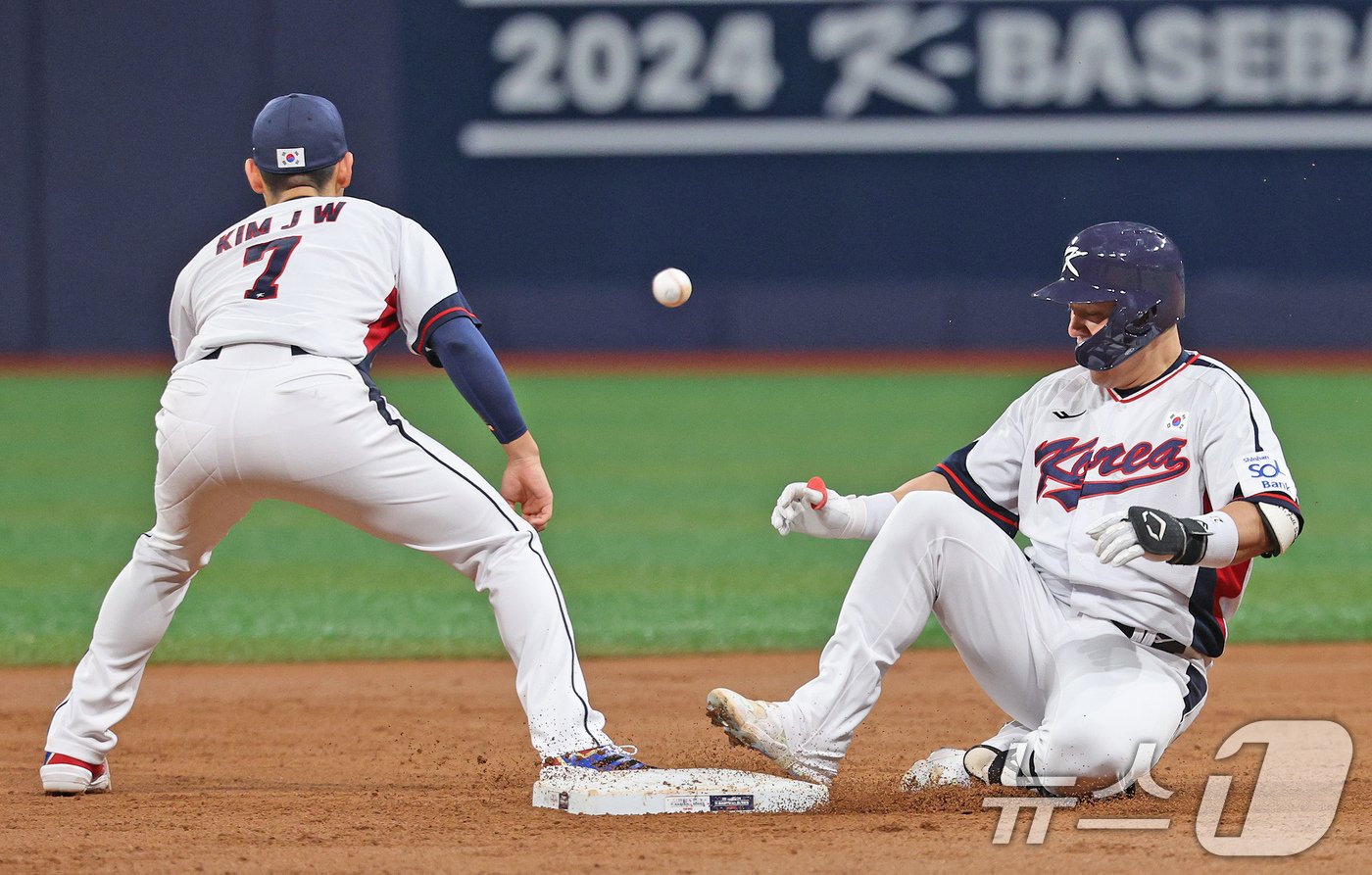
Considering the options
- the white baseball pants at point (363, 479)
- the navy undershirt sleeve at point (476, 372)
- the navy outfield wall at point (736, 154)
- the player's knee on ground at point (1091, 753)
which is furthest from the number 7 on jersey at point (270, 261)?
the navy outfield wall at point (736, 154)

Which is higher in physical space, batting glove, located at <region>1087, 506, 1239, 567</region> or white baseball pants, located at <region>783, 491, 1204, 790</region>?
batting glove, located at <region>1087, 506, 1239, 567</region>

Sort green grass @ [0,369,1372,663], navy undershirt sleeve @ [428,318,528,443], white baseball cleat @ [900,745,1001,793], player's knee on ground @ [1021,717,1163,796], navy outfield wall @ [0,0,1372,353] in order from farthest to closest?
1. navy outfield wall @ [0,0,1372,353]
2. green grass @ [0,369,1372,663]
3. white baseball cleat @ [900,745,1001,793]
4. navy undershirt sleeve @ [428,318,528,443]
5. player's knee on ground @ [1021,717,1163,796]

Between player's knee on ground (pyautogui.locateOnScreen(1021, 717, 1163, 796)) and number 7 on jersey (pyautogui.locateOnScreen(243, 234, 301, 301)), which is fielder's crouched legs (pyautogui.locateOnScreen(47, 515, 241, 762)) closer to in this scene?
number 7 on jersey (pyautogui.locateOnScreen(243, 234, 301, 301))

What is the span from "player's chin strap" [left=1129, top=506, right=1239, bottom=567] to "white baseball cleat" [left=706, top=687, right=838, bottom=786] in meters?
0.88

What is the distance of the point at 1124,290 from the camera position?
12.6ft

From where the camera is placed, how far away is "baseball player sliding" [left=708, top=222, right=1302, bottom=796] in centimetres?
371

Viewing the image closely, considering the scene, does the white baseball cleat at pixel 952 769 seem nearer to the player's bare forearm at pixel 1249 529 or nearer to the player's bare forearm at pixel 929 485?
the player's bare forearm at pixel 929 485

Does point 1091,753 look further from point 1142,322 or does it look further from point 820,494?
point 1142,322

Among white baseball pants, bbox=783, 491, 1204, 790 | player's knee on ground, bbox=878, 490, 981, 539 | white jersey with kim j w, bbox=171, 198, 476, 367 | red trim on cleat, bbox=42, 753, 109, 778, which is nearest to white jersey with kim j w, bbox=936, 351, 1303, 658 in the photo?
white baseball pants, bbox=783, 491, 1204, 790

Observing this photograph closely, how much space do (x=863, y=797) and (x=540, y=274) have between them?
16765 mm

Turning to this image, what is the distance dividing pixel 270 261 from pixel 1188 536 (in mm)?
2095

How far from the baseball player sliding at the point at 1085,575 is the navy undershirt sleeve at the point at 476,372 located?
0.64 metres

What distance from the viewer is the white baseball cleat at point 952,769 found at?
13.4 feet

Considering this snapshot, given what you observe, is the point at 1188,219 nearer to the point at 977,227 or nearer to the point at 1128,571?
the point at 977,227
